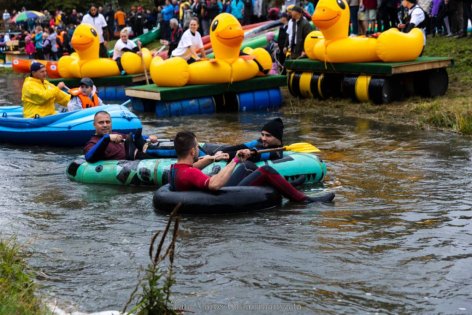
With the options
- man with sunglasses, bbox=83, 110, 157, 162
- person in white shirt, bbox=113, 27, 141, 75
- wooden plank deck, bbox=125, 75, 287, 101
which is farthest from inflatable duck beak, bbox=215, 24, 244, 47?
man with sunglasses, bbox=83, 110, 157, 162

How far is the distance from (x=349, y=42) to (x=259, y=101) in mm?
2015

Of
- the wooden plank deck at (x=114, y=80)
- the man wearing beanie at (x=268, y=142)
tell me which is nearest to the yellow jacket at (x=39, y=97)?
the man wearing beanie at (x=268, y=142)

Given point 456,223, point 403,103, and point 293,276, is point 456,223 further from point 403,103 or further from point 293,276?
point 403,103

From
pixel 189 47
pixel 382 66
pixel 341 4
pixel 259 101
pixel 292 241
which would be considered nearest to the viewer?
pixel 292 241

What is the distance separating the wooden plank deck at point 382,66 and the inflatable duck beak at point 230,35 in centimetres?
157

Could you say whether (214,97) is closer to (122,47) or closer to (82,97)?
(82,97)

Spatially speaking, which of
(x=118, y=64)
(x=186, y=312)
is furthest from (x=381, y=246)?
(x=118, y=64)

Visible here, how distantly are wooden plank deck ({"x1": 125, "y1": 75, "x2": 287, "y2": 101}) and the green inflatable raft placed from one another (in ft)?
16.8

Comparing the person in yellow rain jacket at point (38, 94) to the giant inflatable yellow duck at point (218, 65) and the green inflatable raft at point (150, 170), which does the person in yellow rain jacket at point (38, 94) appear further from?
the giant inflatable yellow duck at point (218, 65)

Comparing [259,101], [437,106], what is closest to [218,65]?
[259,101]

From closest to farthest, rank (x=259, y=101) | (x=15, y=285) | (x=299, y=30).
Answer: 1. (x=15, y=285)
2. (x=259, y=101)
3. (x=299, y=30)

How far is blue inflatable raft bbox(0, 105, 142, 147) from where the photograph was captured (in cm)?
1234

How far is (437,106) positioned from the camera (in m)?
13.6

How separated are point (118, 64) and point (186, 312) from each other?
1393 cm
